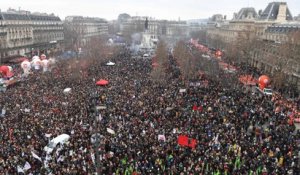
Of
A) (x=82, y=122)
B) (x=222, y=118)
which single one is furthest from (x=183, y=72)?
(x=82, y=122)

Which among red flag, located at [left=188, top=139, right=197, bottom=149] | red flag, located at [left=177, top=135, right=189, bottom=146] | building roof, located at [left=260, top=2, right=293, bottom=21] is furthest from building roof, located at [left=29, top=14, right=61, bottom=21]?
red flag, located at [left=188, top=139, right=197, bottom=149]

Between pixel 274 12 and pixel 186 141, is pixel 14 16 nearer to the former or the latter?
pixel 274 12

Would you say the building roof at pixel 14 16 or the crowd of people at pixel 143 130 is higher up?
the building roof at pixel 14 16

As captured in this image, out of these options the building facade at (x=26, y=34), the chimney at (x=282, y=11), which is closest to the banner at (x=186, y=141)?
the building facade at (x=26, y=34)

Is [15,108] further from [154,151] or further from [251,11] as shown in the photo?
[251,11]

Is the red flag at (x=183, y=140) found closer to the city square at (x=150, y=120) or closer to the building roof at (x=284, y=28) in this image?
the city square at (x=150, y=120)

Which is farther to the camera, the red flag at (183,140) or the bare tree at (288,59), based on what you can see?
the bare tree at (288,59)
